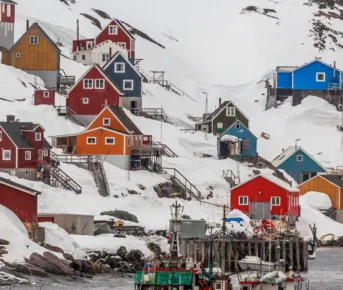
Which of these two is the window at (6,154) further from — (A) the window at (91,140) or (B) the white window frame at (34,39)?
(B) the white window frame at (34,39)

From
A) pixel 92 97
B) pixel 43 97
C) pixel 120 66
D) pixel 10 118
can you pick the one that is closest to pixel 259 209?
pixel 92 97

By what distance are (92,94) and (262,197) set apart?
624 inches

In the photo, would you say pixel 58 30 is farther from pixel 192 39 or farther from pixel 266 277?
pixel 266 277

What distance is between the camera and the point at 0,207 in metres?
88.3

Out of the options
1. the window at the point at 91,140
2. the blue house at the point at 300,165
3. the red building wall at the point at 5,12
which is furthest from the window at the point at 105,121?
the blue house at the point at 300,165

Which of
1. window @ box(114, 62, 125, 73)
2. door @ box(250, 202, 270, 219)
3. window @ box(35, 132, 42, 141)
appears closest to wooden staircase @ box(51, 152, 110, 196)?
window @ box(35, 132, 42, 141)

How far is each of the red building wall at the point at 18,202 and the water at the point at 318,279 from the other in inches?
289

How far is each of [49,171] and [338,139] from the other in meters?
42.9

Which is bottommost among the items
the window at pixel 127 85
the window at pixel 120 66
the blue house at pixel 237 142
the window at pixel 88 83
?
the blue house at pixel 237 142

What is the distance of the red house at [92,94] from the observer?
12300 centimetres

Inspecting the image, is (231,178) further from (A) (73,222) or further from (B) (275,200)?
(A) (73,222)

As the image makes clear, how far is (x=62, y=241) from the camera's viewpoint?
288ft

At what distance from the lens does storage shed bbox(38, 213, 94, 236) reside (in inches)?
3695

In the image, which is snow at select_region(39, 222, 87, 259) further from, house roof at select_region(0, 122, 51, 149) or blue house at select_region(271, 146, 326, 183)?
blue house at select_region(271, 146, 326, 183)
